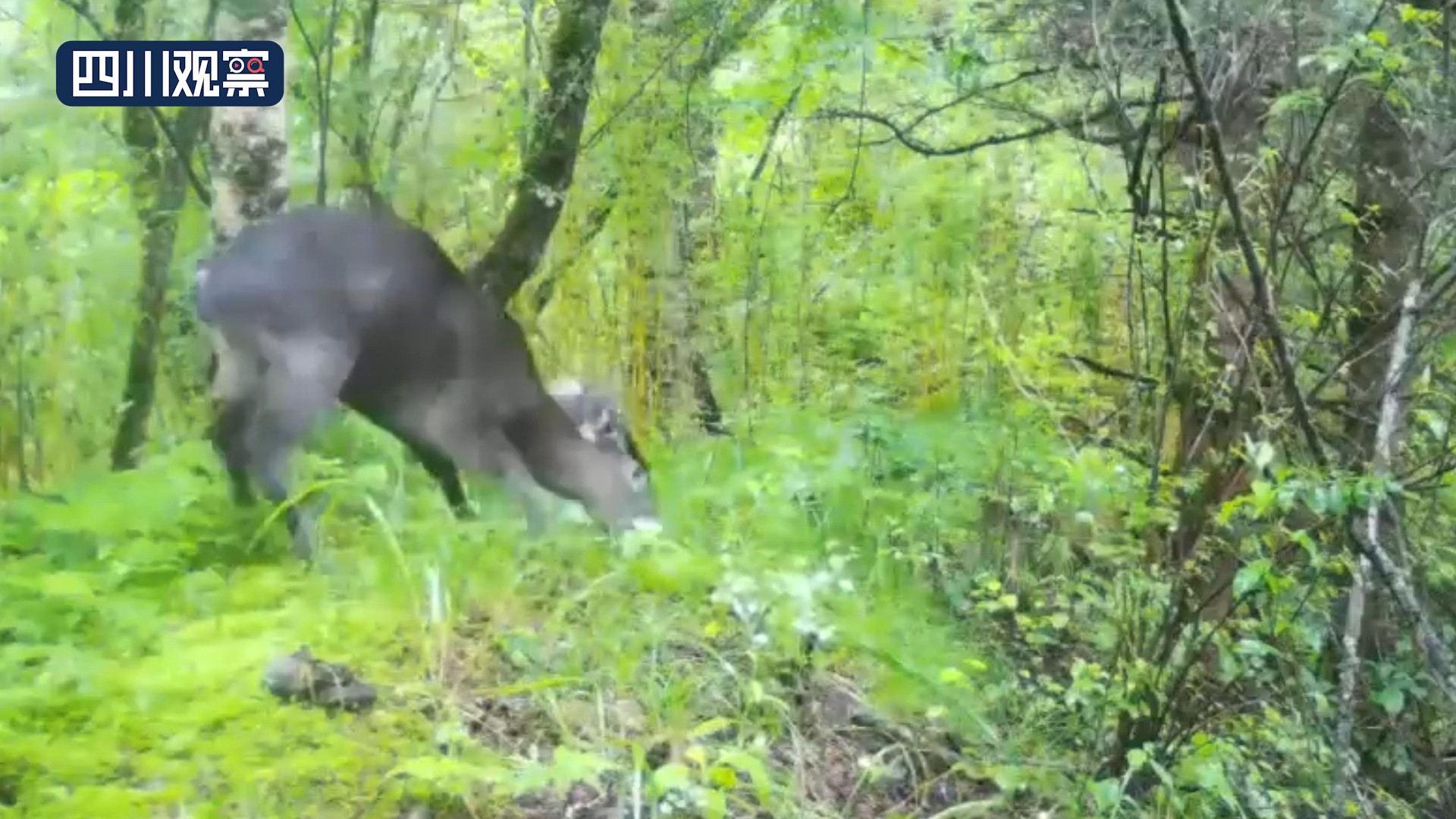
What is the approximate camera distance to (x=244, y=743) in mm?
2736

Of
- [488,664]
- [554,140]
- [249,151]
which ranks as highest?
[554,140]

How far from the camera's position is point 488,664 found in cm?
329

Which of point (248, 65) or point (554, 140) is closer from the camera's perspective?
point (248, 65)

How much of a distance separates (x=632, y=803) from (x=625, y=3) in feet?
11.1

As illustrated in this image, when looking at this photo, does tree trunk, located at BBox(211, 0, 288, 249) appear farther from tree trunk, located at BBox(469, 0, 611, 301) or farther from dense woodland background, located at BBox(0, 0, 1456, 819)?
tree trunk, located at BBox(469, 0, 611, 301)

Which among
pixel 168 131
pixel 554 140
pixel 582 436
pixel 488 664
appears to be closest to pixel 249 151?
pixel 168 131

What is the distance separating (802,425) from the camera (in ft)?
16.8

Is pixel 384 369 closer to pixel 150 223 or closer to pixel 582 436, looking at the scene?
pixel 582 436
